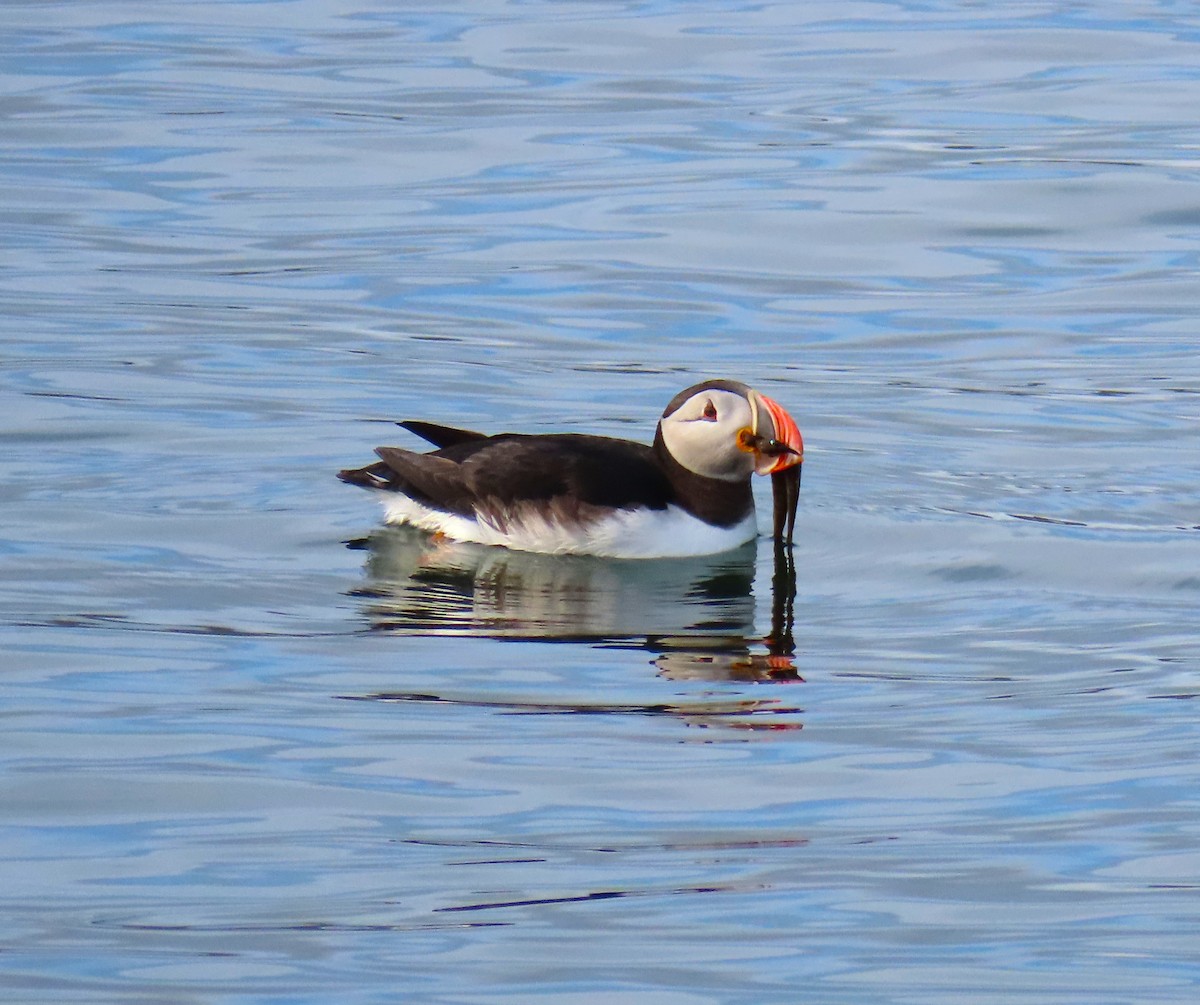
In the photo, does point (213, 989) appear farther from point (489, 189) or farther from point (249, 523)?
point (489, 189)

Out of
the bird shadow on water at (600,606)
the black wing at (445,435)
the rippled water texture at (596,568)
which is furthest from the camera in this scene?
the black wing at (445,435)

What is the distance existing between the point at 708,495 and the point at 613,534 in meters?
0.54

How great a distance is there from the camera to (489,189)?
65.7 ft

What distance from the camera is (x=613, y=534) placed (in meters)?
11.0

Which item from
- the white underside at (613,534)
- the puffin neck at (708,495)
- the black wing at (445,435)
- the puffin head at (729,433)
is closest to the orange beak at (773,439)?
the puffin head at (729,433)

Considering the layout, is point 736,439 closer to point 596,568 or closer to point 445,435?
point 596,568

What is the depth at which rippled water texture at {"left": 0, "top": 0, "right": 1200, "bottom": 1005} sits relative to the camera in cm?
671

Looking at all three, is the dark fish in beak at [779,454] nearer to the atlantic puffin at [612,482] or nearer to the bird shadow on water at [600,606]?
the atlantic puffin at [612,482]

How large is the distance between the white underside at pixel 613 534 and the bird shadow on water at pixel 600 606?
1.9 inches

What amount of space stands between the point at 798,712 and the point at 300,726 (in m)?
1.70

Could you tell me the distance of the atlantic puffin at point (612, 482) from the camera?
10922 millimetres

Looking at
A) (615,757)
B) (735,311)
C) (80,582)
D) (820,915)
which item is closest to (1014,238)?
(735,311)

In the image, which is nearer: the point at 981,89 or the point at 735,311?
the point at 735,311

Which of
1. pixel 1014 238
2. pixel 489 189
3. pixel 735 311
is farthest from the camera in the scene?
pixel 489 189
